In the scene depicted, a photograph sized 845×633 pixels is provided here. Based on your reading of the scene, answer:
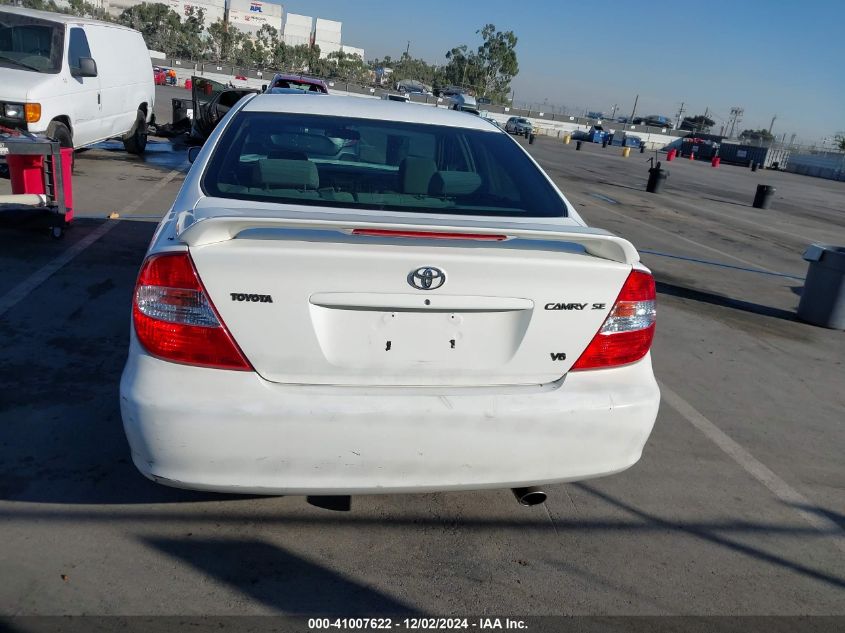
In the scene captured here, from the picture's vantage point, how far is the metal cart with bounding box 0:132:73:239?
651 cm

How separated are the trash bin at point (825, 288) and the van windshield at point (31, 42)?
9673 mm

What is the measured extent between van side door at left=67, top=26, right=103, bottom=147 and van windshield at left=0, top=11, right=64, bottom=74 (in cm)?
18

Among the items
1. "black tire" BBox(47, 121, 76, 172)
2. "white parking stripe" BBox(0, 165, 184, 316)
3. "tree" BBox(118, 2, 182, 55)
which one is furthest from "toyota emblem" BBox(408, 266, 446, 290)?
"tree" BBox(118, 2, 182, 55)

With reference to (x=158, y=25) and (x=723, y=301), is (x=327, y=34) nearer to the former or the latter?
(x=158, y=25)

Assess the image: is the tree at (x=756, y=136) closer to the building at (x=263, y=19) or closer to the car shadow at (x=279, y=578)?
the building at (x=263, y=19)

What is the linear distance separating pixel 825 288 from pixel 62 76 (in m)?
→ 9.75

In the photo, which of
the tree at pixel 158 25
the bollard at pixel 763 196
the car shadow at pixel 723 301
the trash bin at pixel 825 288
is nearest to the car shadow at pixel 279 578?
the car shadow at pixel 723 301

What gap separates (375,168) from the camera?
405 centimetres

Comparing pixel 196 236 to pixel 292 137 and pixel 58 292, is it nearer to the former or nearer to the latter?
pixel 292 137

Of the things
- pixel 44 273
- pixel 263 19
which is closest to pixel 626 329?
pixel 44 273

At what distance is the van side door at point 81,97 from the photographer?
10102mm

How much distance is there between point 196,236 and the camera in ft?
7.97

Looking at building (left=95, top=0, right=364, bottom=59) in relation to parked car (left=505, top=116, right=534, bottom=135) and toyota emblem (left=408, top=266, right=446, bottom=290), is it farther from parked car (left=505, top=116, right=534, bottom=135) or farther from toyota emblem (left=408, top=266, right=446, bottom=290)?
toyota emblem (left=408, top=266, right=446, bottom=290)

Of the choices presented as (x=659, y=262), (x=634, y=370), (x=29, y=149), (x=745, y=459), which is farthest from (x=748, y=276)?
(x=29, y=149)
